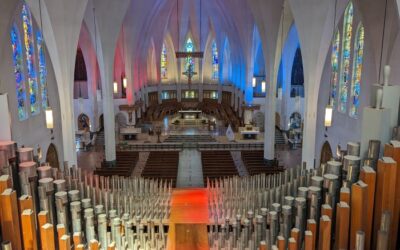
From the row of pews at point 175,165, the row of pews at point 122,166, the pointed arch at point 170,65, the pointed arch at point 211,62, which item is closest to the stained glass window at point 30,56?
the row of pews at point 122,166

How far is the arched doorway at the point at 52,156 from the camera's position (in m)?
16.9

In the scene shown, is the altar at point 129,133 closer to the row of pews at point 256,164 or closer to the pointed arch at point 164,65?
the row of pews at point 256,164

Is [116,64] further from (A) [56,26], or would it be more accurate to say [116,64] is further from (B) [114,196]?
(B) [114,196]

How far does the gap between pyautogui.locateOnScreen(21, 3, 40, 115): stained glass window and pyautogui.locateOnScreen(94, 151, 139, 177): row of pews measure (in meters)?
3.97

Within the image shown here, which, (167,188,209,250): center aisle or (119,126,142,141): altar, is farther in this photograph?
(119,126,142,141): altar

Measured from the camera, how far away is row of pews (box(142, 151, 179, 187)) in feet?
50.9

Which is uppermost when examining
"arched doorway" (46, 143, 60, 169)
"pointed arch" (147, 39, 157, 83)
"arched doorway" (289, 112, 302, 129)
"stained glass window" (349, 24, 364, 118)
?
"pointed arch" (147, 39, 157, 83)

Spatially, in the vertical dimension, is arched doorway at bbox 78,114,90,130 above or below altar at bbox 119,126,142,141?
above

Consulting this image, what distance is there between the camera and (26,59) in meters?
14.8

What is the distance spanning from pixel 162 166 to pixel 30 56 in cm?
757

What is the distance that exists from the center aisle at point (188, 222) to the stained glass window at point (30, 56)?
1011 cm

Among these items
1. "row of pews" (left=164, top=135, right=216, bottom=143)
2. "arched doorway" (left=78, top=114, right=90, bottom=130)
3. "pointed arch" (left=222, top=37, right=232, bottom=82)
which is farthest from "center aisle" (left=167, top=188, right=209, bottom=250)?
"pointed arch" (left=222, top=37, right=232, bottom=82)

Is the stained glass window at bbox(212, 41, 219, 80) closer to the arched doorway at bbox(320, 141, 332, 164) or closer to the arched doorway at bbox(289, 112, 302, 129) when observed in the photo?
the arched doorway at bbox(289, 112, 302, 129)

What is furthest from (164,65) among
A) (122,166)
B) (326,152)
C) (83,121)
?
(326,152)
